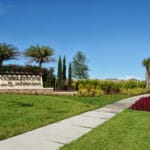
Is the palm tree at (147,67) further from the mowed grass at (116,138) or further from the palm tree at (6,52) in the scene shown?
the mowed grass at (116,138)

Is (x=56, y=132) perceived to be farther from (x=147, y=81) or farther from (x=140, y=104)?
(x=147, y=81)

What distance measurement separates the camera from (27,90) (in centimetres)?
3309

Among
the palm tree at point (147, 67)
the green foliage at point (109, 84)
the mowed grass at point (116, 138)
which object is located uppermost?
the palm tree at point (147, 67)

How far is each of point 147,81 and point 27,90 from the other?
1856cm

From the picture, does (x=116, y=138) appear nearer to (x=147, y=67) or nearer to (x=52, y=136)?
(x=52, y=136)

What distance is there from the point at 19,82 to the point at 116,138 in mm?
24731

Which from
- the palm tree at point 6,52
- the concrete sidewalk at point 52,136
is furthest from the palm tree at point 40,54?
the concrete sidewalk at point 52,136

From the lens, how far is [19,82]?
111 feet

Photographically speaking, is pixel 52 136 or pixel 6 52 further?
pixel 6 52

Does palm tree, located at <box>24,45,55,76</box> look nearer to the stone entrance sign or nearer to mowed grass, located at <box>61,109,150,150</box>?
the stone entrance sign

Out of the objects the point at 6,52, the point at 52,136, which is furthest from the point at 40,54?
the point at 52,136

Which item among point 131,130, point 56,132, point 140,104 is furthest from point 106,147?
point 140,104

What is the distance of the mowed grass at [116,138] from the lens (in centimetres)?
870

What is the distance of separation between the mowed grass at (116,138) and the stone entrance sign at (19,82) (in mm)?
21749
